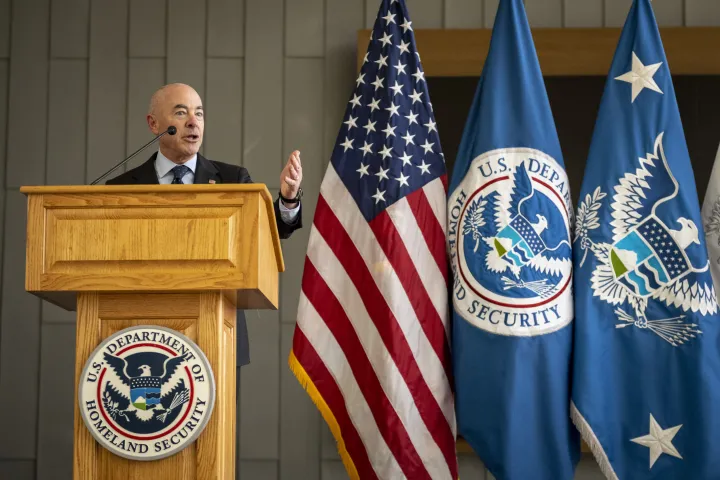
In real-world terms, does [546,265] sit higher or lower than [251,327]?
higher

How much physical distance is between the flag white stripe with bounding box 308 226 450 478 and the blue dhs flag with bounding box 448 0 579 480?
12 cm

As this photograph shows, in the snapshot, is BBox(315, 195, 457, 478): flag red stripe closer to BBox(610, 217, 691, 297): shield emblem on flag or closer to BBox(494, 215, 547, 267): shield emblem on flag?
BBox(494, 215, 547, 267): shield emblem on flag

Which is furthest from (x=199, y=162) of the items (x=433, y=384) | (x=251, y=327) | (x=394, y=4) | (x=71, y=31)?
(x=71, y=31)

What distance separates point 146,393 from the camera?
1907 mm

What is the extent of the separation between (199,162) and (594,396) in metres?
1.38

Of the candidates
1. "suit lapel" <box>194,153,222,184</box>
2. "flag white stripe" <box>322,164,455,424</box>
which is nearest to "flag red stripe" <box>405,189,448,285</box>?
"flag white stripe" <box>322,164,455,424</box>

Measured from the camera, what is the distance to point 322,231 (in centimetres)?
274

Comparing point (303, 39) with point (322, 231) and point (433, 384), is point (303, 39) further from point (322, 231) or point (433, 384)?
point (433, 384)

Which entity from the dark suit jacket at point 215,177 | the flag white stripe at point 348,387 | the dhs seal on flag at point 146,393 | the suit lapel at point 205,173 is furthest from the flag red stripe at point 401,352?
the dhs seal on flag at point 146,393

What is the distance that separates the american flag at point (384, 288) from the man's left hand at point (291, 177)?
0.30 m

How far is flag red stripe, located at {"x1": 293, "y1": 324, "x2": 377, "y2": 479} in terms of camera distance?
8.51 ft

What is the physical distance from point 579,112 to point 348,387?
90.8 inches

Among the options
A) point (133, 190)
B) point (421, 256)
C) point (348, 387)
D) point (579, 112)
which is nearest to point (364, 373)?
point (348, 387)

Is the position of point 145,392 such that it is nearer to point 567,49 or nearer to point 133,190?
point 133,190
